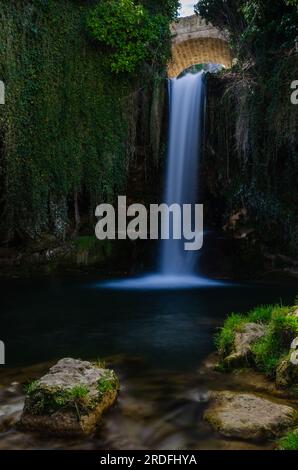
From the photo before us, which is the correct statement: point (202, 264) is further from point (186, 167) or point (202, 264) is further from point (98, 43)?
point (98, 43)

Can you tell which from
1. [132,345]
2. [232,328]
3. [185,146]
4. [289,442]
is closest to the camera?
[289,442]

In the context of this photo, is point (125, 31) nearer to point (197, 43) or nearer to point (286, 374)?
point (197, 43)

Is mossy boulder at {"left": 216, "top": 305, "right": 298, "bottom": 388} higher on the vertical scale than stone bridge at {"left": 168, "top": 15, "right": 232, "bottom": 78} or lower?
lower

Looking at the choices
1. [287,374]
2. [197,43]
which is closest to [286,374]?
[287,374]

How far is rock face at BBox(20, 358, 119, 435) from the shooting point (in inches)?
134

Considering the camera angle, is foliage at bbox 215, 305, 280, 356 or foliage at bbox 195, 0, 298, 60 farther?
foliage at bbox 195, 0, 298, 60

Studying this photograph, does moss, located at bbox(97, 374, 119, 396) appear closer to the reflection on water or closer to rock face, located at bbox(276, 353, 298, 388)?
the reflection on water

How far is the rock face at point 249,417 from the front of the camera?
331 centimetres

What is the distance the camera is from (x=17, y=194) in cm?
1213

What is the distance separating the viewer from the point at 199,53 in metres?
21.2

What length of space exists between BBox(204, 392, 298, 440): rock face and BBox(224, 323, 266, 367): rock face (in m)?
0.86

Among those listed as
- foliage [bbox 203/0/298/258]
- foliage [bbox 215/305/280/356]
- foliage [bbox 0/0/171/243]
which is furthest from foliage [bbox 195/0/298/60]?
foliage [bbox 215/305/280/356]

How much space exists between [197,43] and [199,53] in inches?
46.3

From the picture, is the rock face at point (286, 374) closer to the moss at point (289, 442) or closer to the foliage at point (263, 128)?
the moss at point (289, 442)
